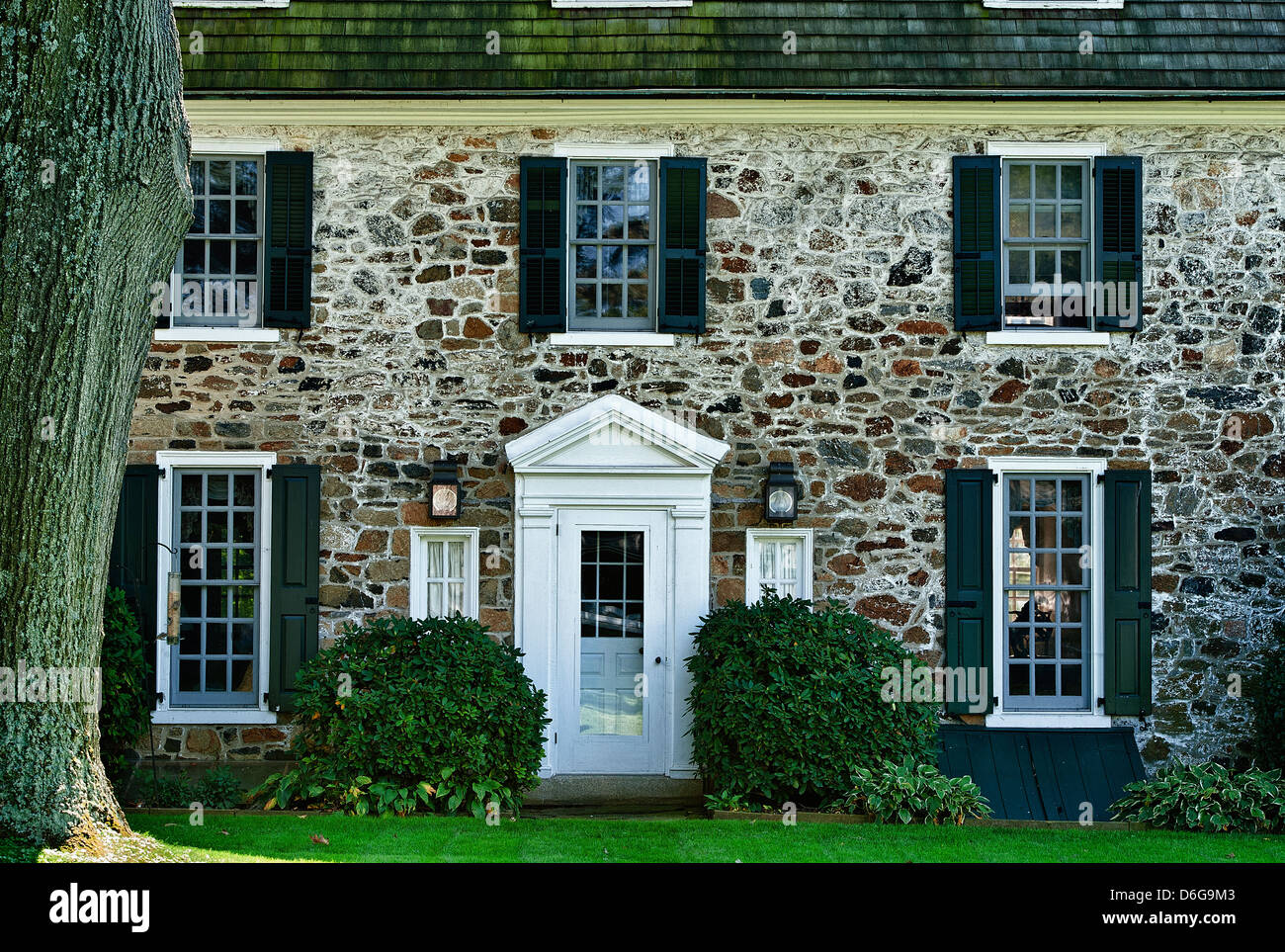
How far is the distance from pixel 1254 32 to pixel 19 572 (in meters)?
9.48

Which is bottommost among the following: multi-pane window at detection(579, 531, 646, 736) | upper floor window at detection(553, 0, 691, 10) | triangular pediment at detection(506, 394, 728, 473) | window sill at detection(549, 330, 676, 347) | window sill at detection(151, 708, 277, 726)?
window sill at detection(151, 708, 277, 726)

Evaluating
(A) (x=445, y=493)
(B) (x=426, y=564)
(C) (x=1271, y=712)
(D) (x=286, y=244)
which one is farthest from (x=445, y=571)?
(C) (x=1271, y=712)

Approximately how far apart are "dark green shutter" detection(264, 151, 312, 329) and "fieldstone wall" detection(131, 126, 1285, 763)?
0.47ft

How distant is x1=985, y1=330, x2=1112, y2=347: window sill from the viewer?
32.1 ft

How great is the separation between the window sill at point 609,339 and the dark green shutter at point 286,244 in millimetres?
1961

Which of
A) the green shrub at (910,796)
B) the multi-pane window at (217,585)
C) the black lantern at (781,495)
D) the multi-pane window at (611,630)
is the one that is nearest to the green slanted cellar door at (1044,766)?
the green shrub at (910,796)

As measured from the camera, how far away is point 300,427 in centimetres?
976

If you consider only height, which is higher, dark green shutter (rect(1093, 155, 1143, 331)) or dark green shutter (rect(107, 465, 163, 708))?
dark green shutter (rect(1093, 155, 1143, 331))

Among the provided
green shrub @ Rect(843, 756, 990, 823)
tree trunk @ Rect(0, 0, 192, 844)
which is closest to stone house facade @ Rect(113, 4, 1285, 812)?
green shrub @ Rect(843, 756, 990, 823)

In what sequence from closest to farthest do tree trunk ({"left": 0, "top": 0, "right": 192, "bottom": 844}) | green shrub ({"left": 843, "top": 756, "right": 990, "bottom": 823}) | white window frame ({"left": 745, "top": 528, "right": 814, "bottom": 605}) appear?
1. tree trunk ({"left": 0, "top": 0, "right": 192, "bottom": 844})
2. green shrub ({"left": 843, "top": 756, "right": 990, "bottom": 823})
3. white window frame ({"left": 745, "top": 528, "right": 814, "bottom": 605})

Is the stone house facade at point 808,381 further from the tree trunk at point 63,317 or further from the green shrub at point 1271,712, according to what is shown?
the tree trunk at point 63,317

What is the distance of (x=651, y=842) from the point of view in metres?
7.64

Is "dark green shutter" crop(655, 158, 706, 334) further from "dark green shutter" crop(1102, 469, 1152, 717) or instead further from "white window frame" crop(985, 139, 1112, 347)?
"dark green shutter" crop(1102, 469, 1152, 717)

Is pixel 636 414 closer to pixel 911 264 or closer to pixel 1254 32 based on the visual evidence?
pixel 911 264
